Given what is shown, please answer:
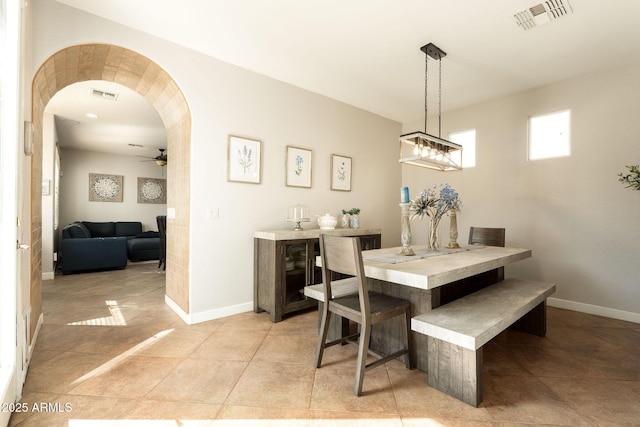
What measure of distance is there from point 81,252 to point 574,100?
300 inches

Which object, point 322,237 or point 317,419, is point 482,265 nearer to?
point 322,237

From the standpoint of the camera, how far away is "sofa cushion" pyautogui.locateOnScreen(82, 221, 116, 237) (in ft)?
22.8

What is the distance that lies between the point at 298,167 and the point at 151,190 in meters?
6.29

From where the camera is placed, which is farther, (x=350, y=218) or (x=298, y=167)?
(x=350, y=218)

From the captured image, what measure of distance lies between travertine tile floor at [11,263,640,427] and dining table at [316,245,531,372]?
0.19 meters

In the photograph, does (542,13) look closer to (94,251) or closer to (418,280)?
(418,280)

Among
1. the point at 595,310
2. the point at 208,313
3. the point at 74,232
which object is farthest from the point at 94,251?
the point at 595,310

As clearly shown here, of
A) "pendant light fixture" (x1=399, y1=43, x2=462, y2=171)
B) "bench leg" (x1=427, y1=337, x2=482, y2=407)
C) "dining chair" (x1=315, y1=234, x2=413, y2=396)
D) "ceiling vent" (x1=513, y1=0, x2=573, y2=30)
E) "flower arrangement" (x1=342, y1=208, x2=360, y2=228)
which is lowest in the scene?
"bench leg" (x1=427, y1=337, x2=482, y2=407)

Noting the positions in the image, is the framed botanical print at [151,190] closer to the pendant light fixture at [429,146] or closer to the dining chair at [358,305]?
the pendant light fixture at [429,146]

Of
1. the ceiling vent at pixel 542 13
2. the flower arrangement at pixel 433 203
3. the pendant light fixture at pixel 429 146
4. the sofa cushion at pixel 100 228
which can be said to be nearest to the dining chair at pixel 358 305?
the flower arrangement at pixel 433 203

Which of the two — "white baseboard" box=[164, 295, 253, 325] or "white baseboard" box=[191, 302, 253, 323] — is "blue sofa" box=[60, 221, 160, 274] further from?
"white baseboard" box=[191, 302, 253, 323]

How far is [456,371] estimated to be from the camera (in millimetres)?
1747

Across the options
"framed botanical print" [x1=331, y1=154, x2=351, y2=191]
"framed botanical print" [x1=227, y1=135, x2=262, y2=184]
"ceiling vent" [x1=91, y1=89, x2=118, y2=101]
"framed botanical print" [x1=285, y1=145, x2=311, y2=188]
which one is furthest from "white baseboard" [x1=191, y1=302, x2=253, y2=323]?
"ceiling vent" [x1=91, y1=89, x2=118, y2=101]

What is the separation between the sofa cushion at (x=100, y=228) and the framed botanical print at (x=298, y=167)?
592 cm
